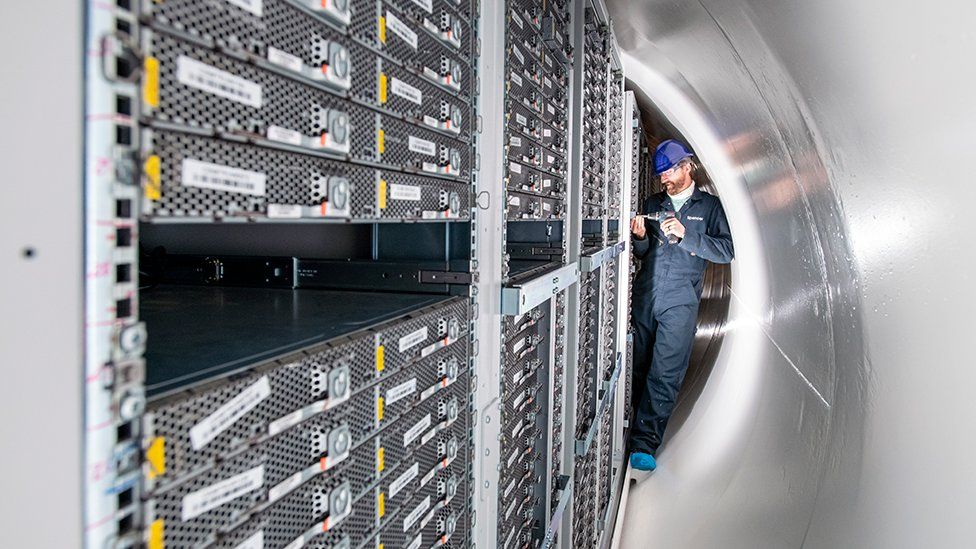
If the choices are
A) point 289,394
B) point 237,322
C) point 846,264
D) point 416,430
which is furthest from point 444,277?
point 846,264

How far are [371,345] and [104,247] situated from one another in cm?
56

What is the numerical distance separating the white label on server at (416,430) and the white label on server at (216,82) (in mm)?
712

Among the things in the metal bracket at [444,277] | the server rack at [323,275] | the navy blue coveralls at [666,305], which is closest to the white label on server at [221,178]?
the server rack at [323,275]

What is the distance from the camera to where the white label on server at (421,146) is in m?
1.24

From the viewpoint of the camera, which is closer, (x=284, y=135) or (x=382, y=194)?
(x=284, y=135)

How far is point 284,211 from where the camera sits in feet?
2.83

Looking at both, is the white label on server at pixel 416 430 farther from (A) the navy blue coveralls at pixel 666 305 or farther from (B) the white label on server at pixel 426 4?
(A) the navy blue coveralls at pixel 666 305

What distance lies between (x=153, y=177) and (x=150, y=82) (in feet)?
0.30

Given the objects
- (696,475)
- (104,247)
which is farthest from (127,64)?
(696,475)

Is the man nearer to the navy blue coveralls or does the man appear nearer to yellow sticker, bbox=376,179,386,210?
the navy blue coveralls

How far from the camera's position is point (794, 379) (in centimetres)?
302

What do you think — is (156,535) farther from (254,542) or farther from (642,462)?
(642,462)

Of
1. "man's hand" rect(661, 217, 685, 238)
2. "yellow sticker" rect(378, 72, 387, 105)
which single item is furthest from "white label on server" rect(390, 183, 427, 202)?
"man's hand" rect(661, 217, 685, 238)

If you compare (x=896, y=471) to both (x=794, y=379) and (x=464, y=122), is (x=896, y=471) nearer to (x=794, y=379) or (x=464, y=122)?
(x=464, y=122)
